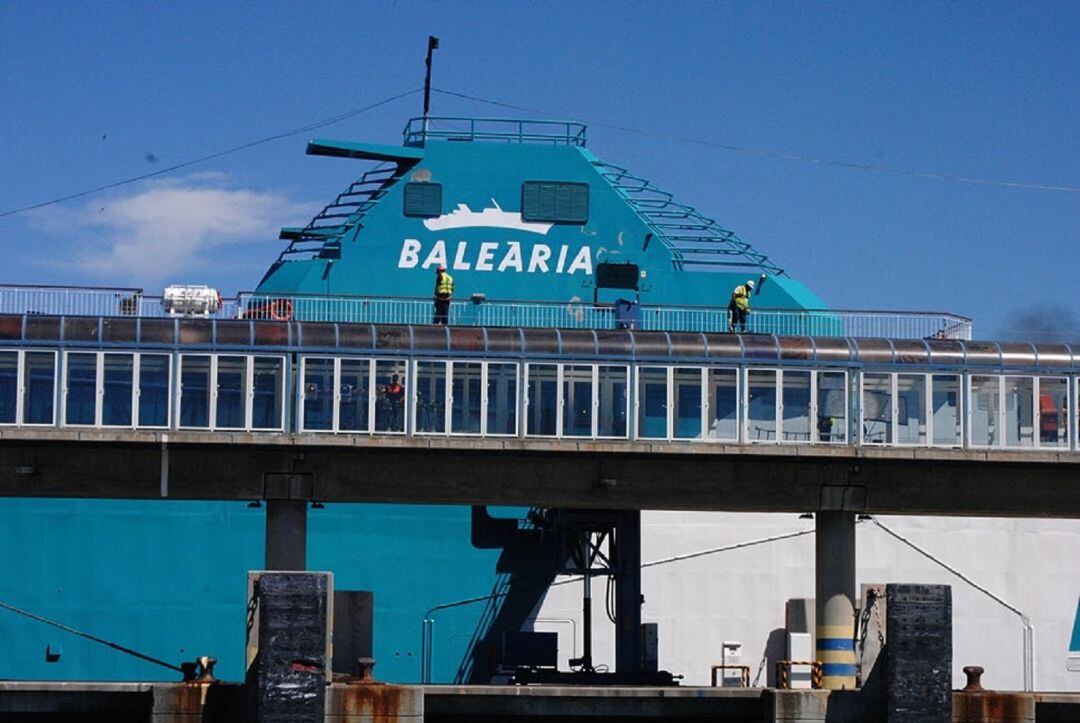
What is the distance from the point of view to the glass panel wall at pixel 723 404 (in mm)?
51688

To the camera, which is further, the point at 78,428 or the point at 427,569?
the point at 427,569

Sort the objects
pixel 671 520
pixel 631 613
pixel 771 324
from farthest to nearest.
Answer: pixel 671 520 < pixel 771 324 < pixel 631 613

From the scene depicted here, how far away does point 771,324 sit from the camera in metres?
64.3

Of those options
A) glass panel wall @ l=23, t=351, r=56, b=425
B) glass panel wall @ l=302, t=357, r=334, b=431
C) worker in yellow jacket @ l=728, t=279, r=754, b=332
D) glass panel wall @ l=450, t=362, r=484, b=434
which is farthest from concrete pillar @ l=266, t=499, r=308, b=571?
worker in yellow jacket @ l=728, t=279, r=754, b=332

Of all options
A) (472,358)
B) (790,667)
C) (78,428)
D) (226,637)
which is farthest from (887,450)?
(226,637)

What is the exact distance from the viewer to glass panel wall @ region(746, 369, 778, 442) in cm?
5166

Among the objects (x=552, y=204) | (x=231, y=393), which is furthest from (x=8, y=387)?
(x=552, y=204)

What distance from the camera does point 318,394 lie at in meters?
50.6

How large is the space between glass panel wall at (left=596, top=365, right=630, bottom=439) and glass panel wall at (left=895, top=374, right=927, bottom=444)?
24.8 ft

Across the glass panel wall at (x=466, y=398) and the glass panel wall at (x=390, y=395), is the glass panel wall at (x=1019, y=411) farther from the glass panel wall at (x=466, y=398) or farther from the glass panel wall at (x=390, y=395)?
the glass panel wall at (x=390, y=395)

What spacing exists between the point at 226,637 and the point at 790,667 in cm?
2531

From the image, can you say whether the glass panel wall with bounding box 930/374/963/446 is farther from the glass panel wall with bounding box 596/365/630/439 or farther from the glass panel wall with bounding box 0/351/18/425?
the glass panel wall with bounding box 0/351/18/425

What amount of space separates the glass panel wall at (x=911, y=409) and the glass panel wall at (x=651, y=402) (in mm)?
6479

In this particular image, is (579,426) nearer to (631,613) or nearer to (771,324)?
(631,613)
